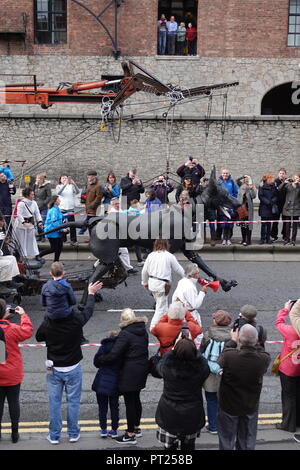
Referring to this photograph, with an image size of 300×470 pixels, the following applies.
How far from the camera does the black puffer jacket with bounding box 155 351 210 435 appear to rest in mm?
6035

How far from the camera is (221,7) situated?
31.5 m

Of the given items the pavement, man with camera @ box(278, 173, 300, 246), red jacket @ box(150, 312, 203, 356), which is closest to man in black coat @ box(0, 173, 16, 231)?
the pavement

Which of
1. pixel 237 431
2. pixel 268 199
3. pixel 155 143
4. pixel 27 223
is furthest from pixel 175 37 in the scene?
pixel 237 431

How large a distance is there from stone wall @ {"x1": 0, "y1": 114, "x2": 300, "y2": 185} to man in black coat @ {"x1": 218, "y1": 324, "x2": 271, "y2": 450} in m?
20.8

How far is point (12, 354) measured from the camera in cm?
689

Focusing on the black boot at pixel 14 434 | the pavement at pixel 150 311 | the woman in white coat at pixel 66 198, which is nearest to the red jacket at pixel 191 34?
the pavement at pixel 150 311

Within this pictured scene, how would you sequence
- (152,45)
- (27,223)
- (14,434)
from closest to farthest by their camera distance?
1. (14,434)
2. (27,223)
3. (152,45)

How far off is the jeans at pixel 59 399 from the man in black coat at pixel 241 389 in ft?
5.10

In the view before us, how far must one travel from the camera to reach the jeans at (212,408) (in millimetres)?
7122

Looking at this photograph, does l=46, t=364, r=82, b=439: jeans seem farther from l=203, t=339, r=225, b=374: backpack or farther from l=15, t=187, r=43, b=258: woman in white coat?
l=15, t=187, r=43, b=258: woman in white coat

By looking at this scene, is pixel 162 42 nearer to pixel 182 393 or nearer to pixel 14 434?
pixel 14 434

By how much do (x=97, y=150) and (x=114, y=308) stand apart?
51.6 feet

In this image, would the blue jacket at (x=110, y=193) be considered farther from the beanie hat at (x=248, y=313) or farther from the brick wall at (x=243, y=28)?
the brick wall at (x=243, y=28)

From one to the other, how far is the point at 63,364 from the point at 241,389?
1.87 metres
